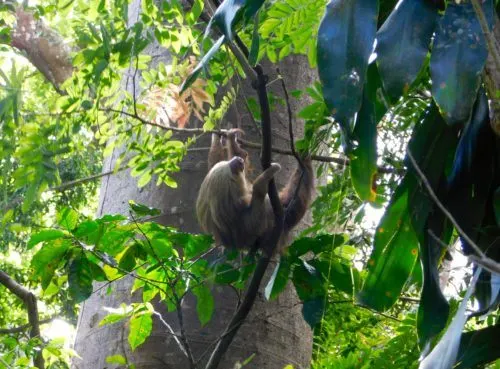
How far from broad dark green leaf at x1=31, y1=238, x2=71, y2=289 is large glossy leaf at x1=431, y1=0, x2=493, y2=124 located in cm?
166

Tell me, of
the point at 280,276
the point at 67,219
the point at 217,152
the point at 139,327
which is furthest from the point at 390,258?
the point at 217,152

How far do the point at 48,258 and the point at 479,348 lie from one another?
162 cm

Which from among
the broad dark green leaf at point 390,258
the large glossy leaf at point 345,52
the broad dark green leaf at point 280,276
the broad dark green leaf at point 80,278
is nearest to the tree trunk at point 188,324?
the broad dark green leaf at point 280,276

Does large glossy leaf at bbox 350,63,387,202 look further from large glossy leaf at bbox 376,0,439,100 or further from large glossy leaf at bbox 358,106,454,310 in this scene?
large glossy leaf at bbox 358,106,454,310

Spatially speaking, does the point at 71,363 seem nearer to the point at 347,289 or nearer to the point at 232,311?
the point at 232,311

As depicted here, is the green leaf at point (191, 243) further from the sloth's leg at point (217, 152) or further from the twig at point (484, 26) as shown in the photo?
the twig at point (484, 26)

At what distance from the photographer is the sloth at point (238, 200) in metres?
4.54

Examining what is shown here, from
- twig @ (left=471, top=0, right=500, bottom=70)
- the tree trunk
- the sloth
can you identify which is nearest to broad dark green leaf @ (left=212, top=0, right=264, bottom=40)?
twig @ (left=471, top=0, right=500, bottom=70)

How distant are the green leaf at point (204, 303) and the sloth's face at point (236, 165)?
1.67 m

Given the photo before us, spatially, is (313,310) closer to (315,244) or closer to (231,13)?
(315,244)

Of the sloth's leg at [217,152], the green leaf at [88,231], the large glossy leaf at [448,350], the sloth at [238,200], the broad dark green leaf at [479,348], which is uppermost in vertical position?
the sloth's leg at [217,152]

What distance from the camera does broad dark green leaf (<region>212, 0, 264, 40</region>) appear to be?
6.97ft

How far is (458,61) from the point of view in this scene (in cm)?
199

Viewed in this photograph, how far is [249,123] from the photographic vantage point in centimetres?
433
